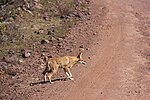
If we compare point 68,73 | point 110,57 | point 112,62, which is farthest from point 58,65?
point 110,57

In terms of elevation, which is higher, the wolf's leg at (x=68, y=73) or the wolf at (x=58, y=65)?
the wolf at (x=58, y=65)

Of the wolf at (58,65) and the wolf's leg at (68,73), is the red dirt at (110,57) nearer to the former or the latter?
the wolf's leg at (68,73)

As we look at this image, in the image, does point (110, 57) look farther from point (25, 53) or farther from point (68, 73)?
point (25, 53)

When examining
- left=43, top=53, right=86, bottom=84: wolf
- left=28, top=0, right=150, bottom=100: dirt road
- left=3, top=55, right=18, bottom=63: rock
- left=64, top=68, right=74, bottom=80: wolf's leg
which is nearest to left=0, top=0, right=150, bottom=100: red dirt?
left=28, top=0, right=150, bottom=100: dirt road

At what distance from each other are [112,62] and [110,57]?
2.40 feet

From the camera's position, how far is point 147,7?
32562 millimetres

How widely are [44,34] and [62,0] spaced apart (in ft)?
19.4

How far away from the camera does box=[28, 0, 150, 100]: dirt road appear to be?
1936 centimetres

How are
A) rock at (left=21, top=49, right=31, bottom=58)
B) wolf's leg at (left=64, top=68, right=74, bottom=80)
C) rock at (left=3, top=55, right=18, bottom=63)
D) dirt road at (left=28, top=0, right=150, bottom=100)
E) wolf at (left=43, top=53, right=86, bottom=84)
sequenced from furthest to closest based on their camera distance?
1. rock at (left=21, top=49, right=31, bottom=58)
2. rock at (left=3, top=55, right=18, bottom=63)
3. wolf's leg at (left=64, top=68, right=74, bottom=80)
4. wolf at (left=43, top=53, right=86, bottom=84)
5. dirt road at (left=28, top=0, right=150, bottom=100)

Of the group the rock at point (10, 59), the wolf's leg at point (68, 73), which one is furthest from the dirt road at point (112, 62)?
the rock at point (10, 59)

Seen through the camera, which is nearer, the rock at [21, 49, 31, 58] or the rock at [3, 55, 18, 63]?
the rock at [3, 55, 18, 63]

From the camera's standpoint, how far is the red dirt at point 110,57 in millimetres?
19422

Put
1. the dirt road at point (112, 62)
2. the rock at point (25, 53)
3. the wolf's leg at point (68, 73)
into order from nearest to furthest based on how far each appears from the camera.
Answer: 1. the dirt road at point (112, 62)
2. the wolf's leg at point (68, 73)
3. the rock at point (25, 53)

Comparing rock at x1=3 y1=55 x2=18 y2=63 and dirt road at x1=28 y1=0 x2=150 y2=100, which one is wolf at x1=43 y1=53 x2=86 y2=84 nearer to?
dirt road at x1=28 y1=0 x2=150 y2=100
